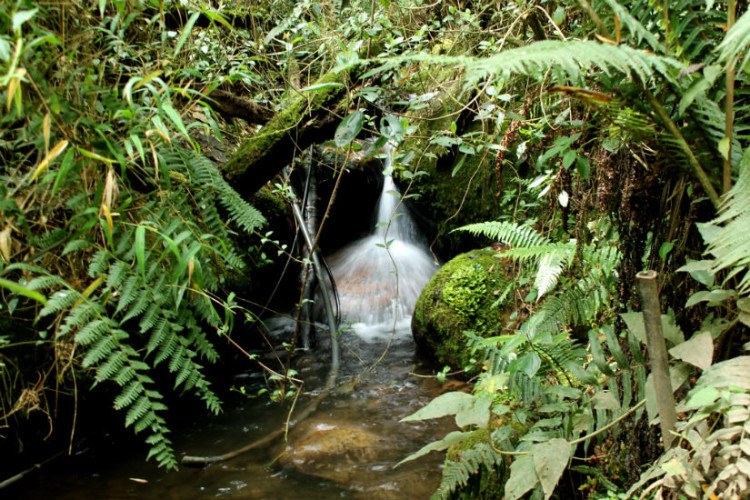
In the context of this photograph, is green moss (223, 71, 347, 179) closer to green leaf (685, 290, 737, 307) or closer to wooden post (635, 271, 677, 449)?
green leaf (685, 290, 737, 307)

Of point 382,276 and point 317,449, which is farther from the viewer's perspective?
point 382,276

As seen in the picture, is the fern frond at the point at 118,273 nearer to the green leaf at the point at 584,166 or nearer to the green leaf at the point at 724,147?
Result: the green leaf at the point at 584,166

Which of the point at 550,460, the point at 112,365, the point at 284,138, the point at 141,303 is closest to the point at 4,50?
the point at 141,303

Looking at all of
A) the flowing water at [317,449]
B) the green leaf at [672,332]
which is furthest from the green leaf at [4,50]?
the flowing water at [317,449]

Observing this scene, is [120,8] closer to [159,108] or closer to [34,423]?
[159,108]

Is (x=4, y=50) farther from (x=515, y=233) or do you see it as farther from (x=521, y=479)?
(x=515, y=233)

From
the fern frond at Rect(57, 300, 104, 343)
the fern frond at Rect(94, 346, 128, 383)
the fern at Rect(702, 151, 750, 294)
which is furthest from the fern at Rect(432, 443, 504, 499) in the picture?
the fern frond at Rect(57, 300, 104, 343)

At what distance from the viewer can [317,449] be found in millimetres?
3457

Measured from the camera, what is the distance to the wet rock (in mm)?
3236

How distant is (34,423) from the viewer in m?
3.23

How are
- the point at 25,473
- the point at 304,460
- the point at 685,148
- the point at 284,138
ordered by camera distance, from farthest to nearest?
the point at 284,138
the point at 304,460
the point at 25,473
the point at 685,148

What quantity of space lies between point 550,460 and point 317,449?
2.24 meters

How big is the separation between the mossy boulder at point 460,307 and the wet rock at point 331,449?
1.28m

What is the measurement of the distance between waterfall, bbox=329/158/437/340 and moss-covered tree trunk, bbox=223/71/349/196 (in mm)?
1968
